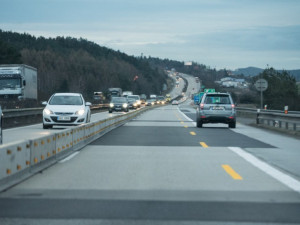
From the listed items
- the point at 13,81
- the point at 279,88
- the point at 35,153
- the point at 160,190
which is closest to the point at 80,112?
the point at 35,153

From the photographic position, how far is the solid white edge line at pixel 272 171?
9023 mm

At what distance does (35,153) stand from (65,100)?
1485cm

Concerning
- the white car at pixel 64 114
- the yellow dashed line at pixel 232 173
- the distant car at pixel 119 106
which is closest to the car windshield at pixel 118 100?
the distant car at pixel 119 106

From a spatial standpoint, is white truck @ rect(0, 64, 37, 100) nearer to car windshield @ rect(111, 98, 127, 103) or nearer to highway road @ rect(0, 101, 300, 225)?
car windshield @ rect(111, 98, 127, 103)

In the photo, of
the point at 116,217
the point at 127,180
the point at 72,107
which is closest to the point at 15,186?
the point at 127,180

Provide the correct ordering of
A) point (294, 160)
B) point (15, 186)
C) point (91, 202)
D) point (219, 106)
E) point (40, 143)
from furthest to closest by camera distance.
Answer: point (219, 106)
point (294, 160)
point (40, 143)
point (15, 186)
point (91, 202)

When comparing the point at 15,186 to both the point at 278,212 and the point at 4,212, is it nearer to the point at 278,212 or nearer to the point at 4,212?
the point at 4,212

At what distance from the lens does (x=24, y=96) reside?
4178 centimetres

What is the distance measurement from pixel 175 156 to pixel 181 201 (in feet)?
18.8

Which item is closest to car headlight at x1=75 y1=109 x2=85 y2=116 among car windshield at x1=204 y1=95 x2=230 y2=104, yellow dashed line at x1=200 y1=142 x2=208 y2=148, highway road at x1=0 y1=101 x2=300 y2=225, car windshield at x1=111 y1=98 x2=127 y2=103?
car windshield at x1=204 y1=95 x2=230 y2=104

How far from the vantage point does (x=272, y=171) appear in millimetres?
10633

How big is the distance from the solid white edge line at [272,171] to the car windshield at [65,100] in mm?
12305

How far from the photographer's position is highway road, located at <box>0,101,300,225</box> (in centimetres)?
659

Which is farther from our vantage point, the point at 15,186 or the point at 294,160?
the point at 294,160
